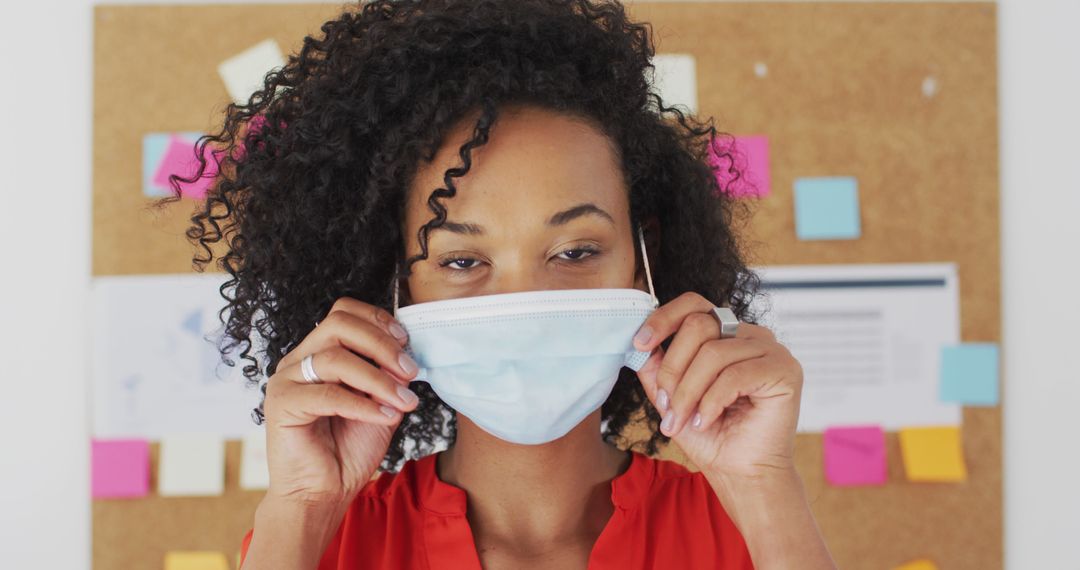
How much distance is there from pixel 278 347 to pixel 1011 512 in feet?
6.84

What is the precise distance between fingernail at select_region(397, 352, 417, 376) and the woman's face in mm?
123

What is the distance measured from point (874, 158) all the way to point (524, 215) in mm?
1597

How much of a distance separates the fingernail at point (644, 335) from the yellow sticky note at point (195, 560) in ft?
5.37

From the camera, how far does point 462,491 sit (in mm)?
1393

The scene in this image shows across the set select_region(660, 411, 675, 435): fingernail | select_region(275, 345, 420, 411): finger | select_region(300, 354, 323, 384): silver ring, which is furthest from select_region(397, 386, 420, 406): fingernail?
select_region(660, 411, 675, 435): fingernail

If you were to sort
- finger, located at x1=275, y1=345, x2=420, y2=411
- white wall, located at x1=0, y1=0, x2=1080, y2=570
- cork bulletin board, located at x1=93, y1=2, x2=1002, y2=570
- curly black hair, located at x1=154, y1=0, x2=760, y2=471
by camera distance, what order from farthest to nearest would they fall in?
cork bulletin board, located at x1=93, y1=2, x2=1002, y2=570, white wall, located at x1=0, y1=0, x2=1080, y2=570, curly black hair, located at x1=154, y1=0, x2=760, y2=471, finger, located at x1=275, y1=345, x2=420, y2=411

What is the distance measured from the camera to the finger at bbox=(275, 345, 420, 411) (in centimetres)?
114

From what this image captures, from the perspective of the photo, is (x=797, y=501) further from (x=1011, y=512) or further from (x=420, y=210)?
(x=1011, y=512)

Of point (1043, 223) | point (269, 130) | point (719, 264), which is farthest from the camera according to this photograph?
point (1043, 223)

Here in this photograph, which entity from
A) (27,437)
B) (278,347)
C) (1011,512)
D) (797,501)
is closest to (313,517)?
(278,347)

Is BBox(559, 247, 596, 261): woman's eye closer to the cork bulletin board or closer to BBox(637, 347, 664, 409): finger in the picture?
BBox(637, 347, 664, 409): finger

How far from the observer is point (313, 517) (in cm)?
123

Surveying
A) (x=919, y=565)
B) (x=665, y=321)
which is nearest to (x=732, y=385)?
(x=665, y=321)

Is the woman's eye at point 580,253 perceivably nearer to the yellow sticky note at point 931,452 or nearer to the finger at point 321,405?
the finger at point 321,405
